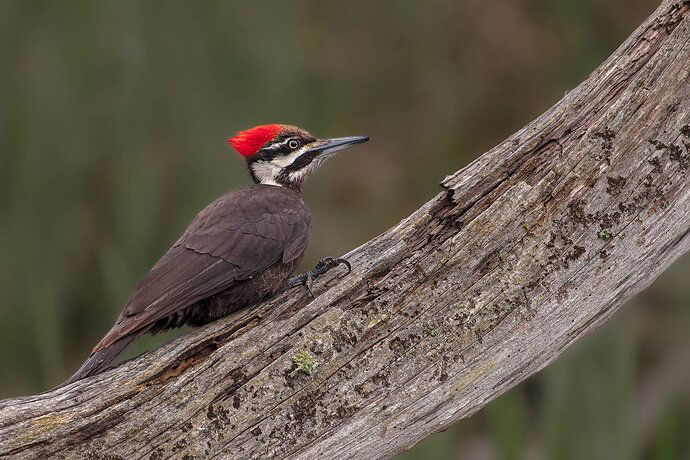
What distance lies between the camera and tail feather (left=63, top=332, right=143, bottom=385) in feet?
12.5

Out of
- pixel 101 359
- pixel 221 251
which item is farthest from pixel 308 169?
pixel 101 359

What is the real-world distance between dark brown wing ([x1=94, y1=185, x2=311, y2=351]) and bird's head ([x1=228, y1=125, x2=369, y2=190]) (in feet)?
0.88

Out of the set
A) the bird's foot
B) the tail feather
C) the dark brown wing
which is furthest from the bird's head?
the tail feather

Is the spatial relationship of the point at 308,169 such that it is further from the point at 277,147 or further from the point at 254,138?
the point at 254,138

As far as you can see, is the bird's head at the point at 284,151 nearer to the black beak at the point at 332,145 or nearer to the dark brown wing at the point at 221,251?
the black beak at the point at 332,145

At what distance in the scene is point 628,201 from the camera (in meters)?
3.61

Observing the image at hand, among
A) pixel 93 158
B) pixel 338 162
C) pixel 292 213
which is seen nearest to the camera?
pixel 292 213

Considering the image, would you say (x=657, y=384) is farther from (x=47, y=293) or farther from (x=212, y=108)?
(x=47, y=293)

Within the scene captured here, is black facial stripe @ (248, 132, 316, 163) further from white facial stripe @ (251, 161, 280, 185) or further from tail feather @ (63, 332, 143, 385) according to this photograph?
tail feather @ (63, 332, 143, 385)

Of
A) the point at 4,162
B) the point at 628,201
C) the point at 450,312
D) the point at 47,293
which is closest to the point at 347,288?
the point at 450,312

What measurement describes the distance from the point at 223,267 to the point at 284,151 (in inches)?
42.2

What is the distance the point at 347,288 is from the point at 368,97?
556cm

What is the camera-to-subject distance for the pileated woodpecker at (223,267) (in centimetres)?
395

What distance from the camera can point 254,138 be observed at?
16.8 feet
